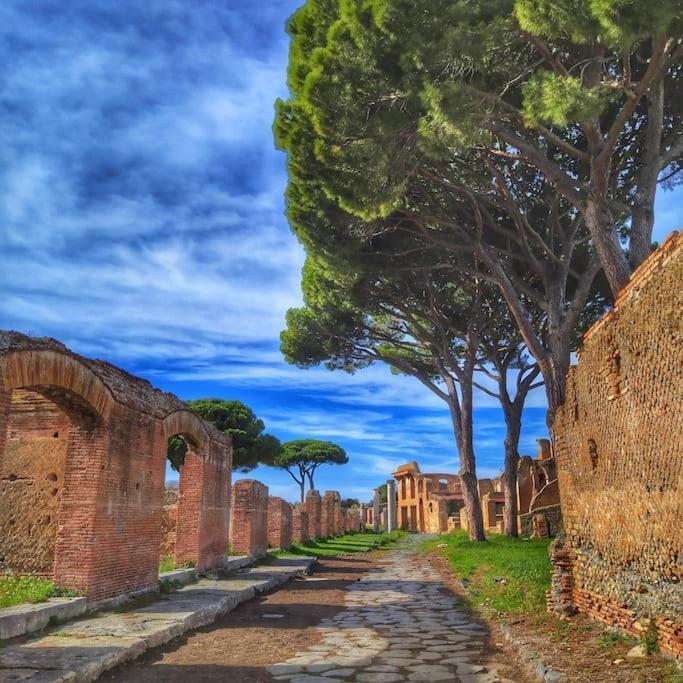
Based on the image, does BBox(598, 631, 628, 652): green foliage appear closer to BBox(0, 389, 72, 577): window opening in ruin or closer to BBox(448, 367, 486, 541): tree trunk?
BBox(0, 389, 72, 577): window opening in ruin

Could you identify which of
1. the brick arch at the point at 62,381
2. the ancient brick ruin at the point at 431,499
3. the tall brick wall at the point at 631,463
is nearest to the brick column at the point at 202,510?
the brick arch at the point at 62,381

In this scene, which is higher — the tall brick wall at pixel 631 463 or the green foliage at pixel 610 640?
the tall brick wall at pixel 631 463

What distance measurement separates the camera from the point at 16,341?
6.68m

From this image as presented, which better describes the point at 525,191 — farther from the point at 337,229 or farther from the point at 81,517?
the point at 81,517

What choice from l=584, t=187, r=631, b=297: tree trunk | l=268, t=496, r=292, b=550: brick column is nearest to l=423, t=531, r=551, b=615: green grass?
l=584, t=187, r=631, b=297: tree trunk

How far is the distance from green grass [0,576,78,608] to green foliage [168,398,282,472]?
22.9 meters

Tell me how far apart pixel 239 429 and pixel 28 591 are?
24.7 metres

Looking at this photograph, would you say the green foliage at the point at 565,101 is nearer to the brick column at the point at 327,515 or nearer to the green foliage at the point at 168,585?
the green foliage at the point at 168,585

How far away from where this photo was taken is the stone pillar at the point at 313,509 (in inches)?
1089

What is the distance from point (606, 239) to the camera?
9.71 m

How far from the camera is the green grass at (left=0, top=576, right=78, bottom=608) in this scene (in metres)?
7.32

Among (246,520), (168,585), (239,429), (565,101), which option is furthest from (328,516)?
(565,101)

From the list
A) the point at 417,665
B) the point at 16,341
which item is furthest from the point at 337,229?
the point at 417,665

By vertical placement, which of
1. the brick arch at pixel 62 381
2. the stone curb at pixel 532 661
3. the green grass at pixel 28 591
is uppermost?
the brick arch at pixel 62 381
